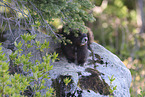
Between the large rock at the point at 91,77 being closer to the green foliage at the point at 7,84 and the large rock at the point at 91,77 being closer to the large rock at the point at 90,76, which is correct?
the large rock at the point at 90,76

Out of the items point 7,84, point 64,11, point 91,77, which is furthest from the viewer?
point 64,11

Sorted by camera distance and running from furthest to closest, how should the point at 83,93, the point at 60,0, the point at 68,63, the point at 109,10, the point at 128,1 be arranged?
1. the point at 128,1
2. the point at 109,10
3. the point at 68,63
4. the point at 60,0
5. the point at 83,93

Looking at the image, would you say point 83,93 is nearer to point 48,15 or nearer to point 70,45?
Result: point 70,45

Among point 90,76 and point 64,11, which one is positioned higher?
point 64,11

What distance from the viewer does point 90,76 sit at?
12.4 feet

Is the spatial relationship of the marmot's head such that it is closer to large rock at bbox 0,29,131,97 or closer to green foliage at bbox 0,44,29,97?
large rock at bbox 0,29,131,97

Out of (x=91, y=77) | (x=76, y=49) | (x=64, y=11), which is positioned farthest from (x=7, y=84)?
(x=76, y=49)

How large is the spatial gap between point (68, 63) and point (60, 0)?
5.12ft

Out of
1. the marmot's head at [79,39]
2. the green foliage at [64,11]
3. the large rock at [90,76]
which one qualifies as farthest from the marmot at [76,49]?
the green foliage at [64,11]

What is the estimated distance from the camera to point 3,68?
200 centimetres

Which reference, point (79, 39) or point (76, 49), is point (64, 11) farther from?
point (76, 49)

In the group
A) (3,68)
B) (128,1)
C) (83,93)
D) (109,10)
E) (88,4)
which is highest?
(128,1)

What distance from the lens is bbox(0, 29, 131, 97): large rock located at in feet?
11.4

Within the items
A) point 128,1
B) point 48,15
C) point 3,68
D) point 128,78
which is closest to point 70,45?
point 48,15
